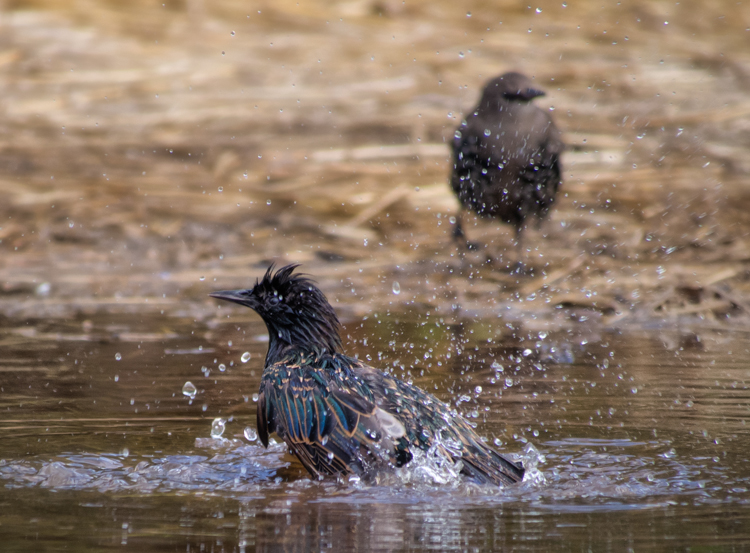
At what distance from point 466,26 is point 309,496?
37.7 ft

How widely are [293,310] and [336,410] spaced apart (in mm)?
722

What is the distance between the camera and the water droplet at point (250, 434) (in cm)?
534

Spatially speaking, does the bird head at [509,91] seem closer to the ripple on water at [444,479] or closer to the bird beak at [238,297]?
the bird beak at [238,297]

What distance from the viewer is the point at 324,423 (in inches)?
193

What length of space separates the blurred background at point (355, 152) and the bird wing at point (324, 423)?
3166 millimetres

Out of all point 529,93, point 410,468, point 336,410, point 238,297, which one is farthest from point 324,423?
point 529,93

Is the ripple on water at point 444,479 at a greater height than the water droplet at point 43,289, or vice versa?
the ripple on water at point 444,479

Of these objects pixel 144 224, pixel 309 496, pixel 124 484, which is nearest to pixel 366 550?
pixel 309 496

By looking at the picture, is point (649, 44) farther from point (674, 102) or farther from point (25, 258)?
point (25, 258)

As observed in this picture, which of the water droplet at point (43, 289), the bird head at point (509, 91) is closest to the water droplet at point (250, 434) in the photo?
the water droplet at point (43, 289)

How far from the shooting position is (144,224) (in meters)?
10.4

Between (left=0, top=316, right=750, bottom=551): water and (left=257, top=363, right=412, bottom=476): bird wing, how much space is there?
118 mm

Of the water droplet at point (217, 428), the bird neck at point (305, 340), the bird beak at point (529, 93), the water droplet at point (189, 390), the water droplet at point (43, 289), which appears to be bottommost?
the water droplet at point (43, 289)

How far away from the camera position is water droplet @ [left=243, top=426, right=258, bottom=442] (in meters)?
5.34
